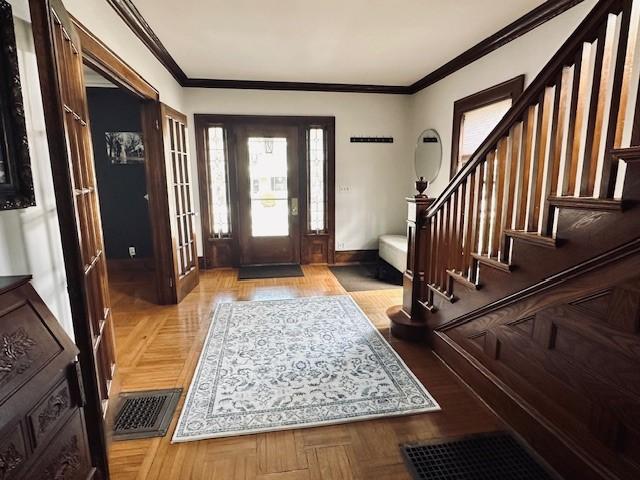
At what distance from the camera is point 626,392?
1.32 meters

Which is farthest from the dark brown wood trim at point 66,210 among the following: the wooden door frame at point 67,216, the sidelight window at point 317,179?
the sidelight window at point 317,179

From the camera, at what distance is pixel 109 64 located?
7.70 feet

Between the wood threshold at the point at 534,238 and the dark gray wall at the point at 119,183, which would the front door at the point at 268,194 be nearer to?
the dark gray wall at the point at 119,183

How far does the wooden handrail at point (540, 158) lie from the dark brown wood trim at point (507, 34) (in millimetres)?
1103

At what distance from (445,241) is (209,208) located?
3.61 metres

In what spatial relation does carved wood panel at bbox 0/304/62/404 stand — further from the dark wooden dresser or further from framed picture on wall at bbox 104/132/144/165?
framed picture on wall at bbox 104/132/144/165

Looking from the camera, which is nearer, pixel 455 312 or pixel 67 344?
pixel 67 344

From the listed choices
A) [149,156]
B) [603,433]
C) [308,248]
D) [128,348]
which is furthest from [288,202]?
[603,433]

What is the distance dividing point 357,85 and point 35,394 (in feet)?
16.4

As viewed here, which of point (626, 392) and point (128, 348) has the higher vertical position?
point (626, 392)

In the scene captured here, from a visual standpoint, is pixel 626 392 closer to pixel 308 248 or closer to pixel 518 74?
pixel 518 74

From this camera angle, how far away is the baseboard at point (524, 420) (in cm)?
150

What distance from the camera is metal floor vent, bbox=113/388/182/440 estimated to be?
1.90 m

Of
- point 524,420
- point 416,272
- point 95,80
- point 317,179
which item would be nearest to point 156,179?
point 95,80
